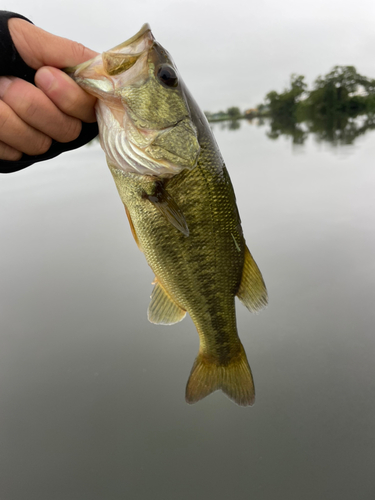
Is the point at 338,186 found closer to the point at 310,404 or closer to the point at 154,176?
the point at 310,404

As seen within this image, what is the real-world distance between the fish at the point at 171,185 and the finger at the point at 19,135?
0.24 m

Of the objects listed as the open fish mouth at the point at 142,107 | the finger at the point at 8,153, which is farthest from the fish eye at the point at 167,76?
the finger at the point at 8,153

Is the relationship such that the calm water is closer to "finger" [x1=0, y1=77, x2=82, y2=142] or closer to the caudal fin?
the caudal fin

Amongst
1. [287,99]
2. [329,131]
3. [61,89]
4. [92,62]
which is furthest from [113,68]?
[287,99]

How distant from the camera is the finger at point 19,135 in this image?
1.01m

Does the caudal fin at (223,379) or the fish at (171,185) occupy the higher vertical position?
the fish at (171,185)

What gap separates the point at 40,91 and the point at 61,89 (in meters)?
0.08

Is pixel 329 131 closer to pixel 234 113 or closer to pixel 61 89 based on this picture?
pixel 61 89

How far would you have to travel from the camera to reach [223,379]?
176cm

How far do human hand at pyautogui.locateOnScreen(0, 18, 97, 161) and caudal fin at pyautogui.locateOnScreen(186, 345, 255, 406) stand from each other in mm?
1425

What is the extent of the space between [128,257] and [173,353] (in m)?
2.38

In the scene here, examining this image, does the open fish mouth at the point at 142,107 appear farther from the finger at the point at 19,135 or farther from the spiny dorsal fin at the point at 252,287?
the spiny dorsal fin at the point at 252,287

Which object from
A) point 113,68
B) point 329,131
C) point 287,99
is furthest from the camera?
point 287,99

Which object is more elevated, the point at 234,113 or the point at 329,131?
the point at 234,113
